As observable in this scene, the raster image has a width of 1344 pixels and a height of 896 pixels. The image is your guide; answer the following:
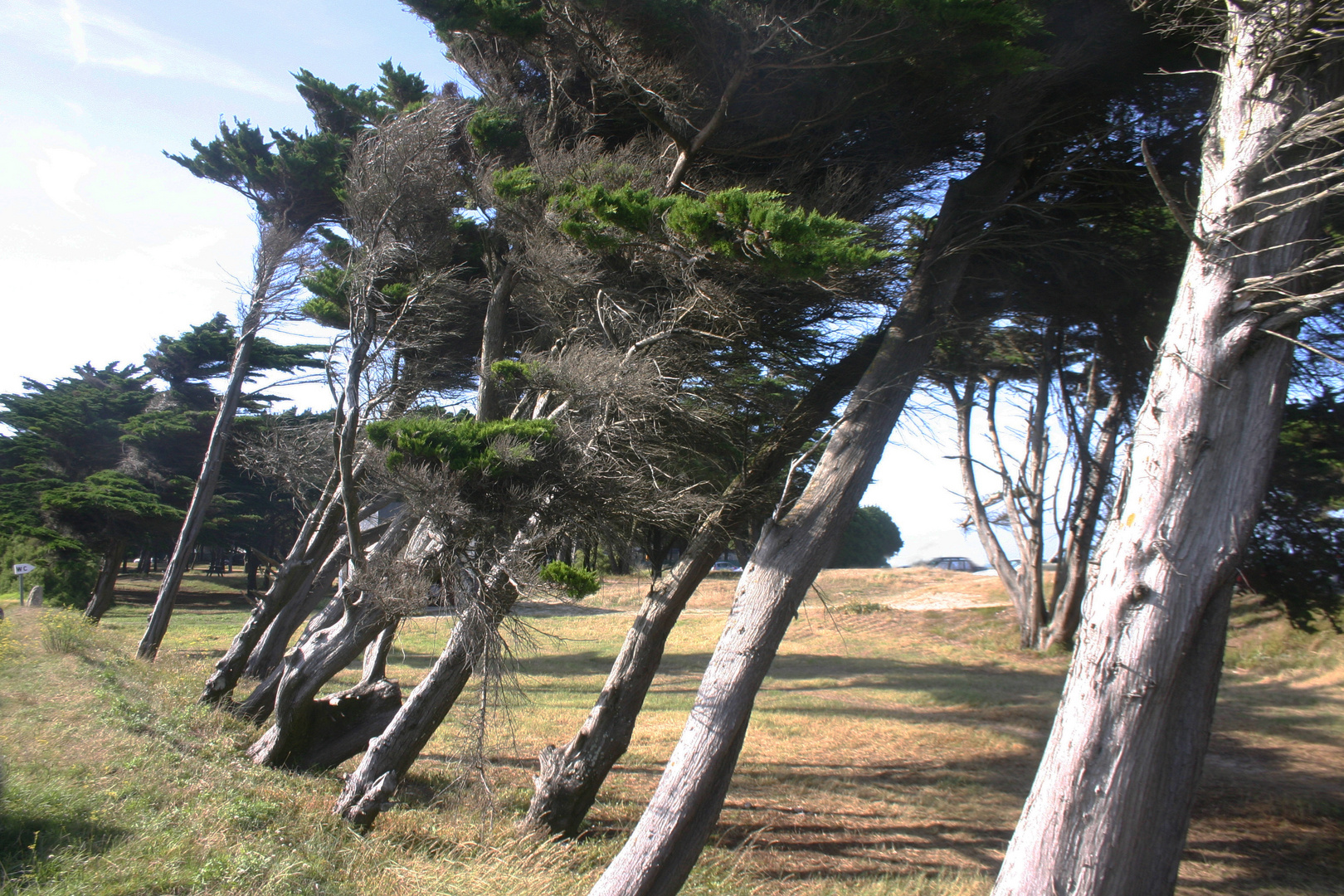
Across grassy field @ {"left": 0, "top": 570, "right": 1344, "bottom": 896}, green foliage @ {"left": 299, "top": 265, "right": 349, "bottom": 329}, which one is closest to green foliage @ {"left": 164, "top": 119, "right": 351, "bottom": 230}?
green foliage @ {"left": 299, "top": 265, "right": 349, "bottom": 329}

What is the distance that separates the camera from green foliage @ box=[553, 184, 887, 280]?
5.14m

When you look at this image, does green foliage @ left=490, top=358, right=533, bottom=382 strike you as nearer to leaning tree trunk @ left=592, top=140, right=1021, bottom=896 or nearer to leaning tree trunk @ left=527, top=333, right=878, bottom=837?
leaning tree trunk @ left=527, top=333, right=878, bottom=837

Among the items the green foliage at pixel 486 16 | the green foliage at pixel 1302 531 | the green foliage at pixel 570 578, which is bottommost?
the green foliage at pixel 570 578

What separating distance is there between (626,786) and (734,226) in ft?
23.5

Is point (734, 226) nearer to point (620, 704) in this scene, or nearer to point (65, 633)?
point (620, 704)

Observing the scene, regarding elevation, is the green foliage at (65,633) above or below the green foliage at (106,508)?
below

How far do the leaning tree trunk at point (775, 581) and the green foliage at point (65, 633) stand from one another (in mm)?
12883

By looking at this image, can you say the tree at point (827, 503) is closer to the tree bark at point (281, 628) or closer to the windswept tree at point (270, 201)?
the tree bark at point (281, 628)

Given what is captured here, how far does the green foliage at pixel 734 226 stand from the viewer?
5.14 m

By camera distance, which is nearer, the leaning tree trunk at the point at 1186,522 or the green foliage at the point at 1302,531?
the leaning tree trunk at the point at 1186,522

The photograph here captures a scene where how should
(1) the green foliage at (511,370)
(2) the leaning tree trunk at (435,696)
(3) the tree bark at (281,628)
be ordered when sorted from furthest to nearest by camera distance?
(3) the tree bark at (281,628)
(1) the green foliage at (511,370)
(2) the leaning tree trunk at (435,696)

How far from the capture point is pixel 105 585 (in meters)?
18.9

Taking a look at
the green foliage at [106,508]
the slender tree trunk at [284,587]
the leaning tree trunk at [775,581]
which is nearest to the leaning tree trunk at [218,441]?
the slender tree trunk at [284,587]

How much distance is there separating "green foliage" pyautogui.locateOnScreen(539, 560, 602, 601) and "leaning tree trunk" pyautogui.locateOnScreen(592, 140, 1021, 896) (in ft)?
3.90
